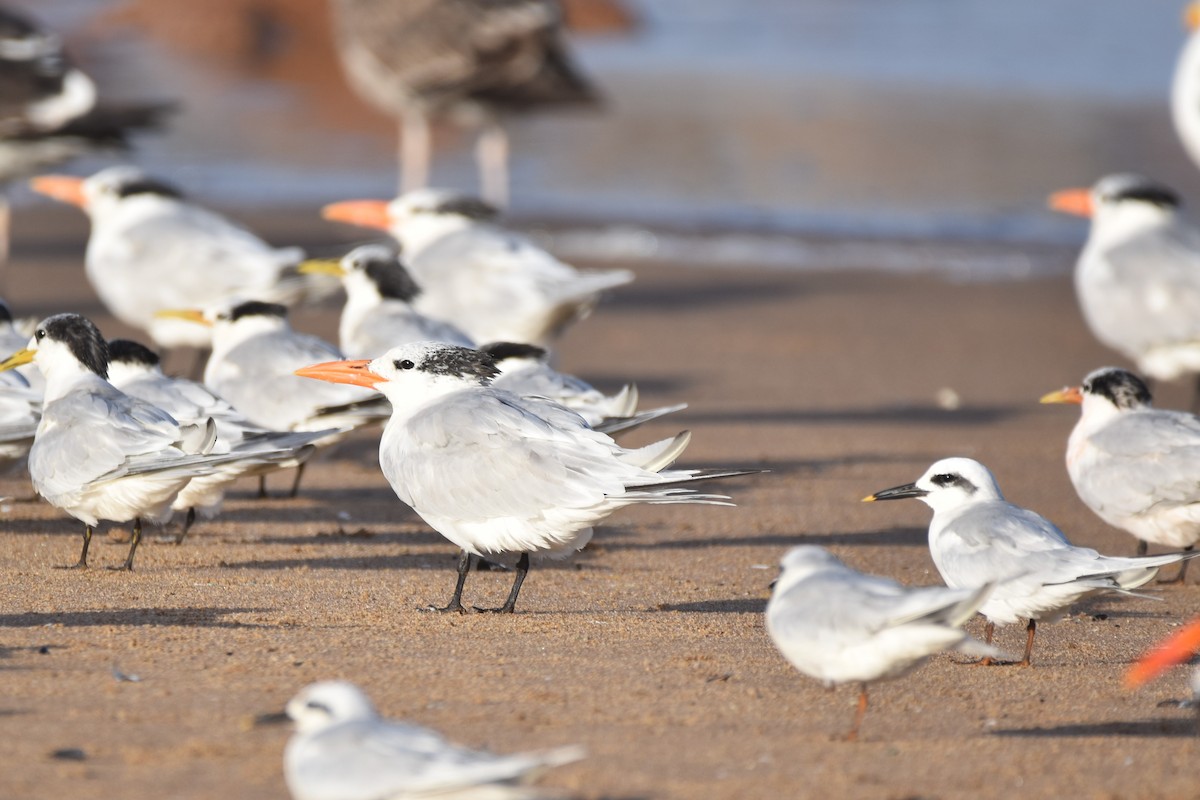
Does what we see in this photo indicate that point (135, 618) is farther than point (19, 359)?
No

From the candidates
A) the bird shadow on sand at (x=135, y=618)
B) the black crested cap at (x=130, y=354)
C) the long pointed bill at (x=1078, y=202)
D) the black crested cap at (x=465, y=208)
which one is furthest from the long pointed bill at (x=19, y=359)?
the long pointed bill at (x=1078, y=202)

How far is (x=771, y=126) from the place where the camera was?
1858cm

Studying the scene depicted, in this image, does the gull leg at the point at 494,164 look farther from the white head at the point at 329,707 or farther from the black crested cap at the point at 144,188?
the white head at the point at 329,707

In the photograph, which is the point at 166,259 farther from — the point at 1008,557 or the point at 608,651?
the point at 1008,557

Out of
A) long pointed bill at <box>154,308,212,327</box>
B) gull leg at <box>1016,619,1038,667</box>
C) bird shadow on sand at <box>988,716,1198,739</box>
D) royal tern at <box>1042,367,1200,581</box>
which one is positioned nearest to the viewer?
bird shadow on sand at <box>988,716,1198,739</box>

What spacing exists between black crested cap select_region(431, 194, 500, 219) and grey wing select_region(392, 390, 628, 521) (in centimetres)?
388

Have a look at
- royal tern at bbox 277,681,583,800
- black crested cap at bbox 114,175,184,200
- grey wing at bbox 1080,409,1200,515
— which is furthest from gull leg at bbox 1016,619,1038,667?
black crested cap at bbox 114,175,184,200

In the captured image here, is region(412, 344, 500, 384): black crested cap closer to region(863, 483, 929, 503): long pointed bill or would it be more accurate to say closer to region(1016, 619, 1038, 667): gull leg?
region(863, 483, 929, 503): long pointed bill

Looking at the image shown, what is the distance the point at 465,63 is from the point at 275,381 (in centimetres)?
684

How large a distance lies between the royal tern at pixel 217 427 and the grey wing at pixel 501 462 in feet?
1.59

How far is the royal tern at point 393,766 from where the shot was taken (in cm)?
295

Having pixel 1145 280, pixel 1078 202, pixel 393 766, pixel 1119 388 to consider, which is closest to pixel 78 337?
pixel 393 766

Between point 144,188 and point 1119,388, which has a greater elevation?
point 1119,388

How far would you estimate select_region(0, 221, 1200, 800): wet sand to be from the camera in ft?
11.7
